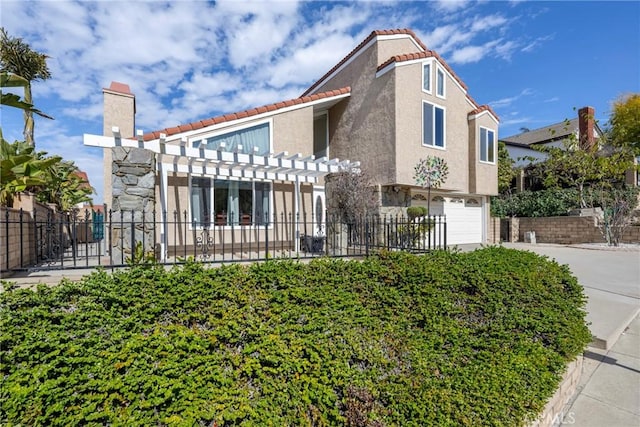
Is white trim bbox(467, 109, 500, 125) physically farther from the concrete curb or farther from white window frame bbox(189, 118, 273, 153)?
the concrete curb

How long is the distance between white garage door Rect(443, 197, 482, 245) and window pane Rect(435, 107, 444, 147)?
3.18 m

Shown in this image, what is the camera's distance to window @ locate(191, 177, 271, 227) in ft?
32.2

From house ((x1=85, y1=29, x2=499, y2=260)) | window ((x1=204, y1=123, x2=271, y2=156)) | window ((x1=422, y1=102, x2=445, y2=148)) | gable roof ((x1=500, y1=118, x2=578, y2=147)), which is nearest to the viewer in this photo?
house ((x1=85, y1=29, x2=499, y2=260))

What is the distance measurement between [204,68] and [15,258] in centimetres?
786

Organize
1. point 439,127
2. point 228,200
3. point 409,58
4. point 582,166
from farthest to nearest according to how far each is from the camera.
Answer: point 582,166 → point 439,127 → point 409,58 → point 228,200

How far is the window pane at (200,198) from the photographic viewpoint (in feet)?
32.0

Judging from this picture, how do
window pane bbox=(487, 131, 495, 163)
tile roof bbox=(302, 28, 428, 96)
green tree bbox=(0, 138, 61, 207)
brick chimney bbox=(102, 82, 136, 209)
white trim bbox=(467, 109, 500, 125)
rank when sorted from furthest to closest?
window pane bbox=(487, 131, 495, 163)
white trim bbox=(467, 109, 500, 125)
tile roof bbox=(302, 28, 428, 96)
brick chimney bbox=(102, 82, 136, 209)
green tree bbox=(0, 138, 61, 207)

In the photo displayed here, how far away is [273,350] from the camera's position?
117 inches

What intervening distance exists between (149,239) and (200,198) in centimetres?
343

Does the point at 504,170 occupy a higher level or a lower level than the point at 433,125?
lower

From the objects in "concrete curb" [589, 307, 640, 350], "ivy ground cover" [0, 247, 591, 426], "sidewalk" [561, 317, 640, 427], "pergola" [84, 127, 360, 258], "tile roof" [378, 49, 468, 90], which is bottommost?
"sidewalk" [561, 317, 640, 427]

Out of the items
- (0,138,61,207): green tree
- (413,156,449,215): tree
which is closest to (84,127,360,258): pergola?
(0,138,61,207): green tree

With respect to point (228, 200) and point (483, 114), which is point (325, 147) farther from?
point (483, 114)

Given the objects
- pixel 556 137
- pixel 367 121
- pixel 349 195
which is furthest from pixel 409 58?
pixel 556 137
